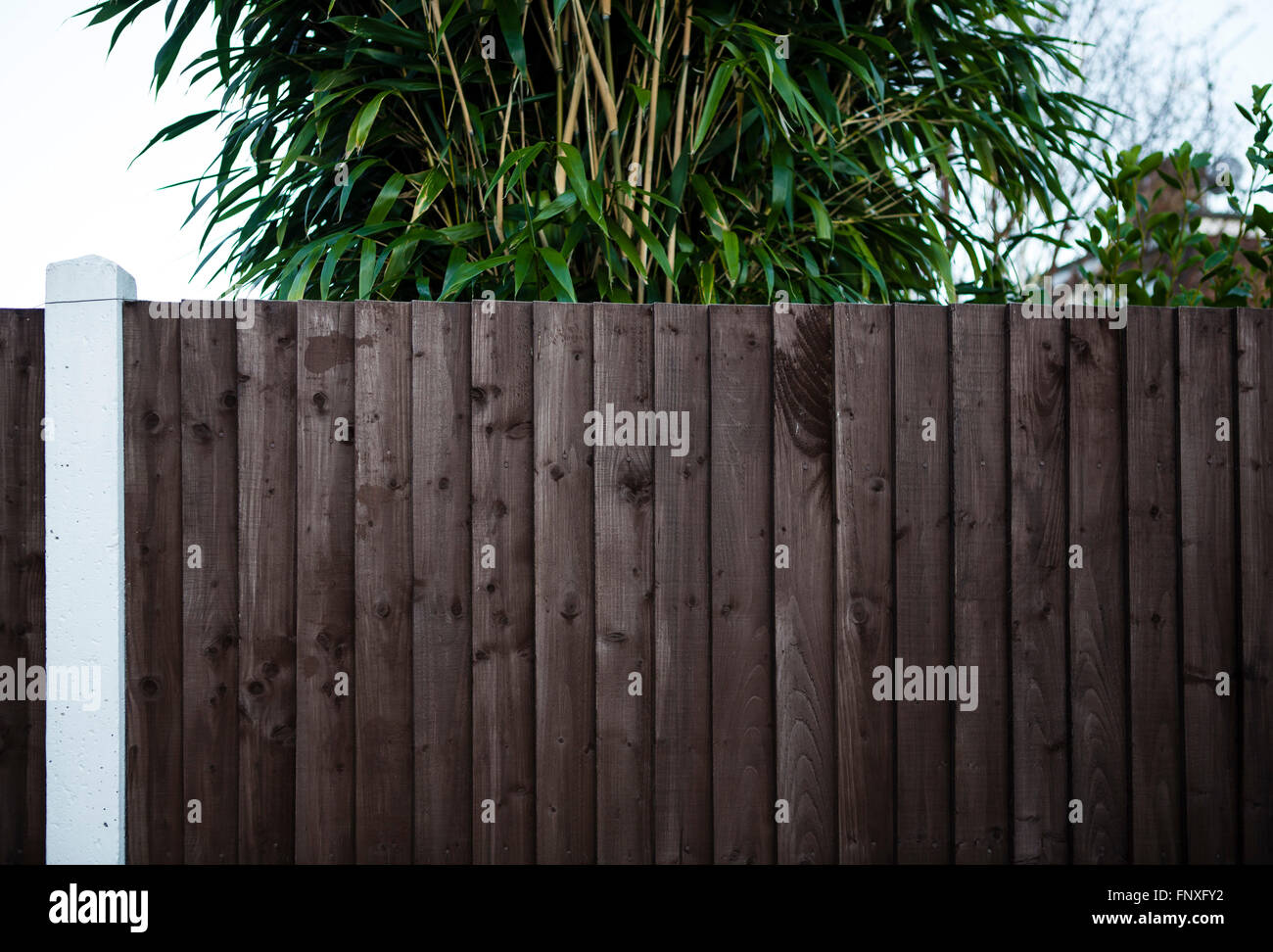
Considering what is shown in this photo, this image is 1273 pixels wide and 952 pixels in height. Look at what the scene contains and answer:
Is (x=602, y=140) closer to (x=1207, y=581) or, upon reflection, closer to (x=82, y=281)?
(x=82, y=281)

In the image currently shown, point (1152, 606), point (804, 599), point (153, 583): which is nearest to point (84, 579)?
point (153, 583)

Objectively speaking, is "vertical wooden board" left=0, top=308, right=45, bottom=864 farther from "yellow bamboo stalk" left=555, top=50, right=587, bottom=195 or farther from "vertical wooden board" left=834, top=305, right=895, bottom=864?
"vertical wooden board" left=834, top=305, right=895, bottom=864

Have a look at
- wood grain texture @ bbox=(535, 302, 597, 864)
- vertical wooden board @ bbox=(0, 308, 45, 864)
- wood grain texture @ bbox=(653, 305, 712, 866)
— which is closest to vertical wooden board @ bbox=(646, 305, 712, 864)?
wood grain texture @ bbox=(653, 305, 712, 866)

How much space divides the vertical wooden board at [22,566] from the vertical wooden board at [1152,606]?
7.80 feet

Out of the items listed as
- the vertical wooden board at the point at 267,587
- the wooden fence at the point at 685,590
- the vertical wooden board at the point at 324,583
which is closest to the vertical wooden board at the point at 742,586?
the wooden fence at the point at 685,590

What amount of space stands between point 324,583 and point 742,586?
90 centimetres

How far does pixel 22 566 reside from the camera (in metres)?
1.70

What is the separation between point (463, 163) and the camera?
2.58 metres

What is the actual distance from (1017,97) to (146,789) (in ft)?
11.7

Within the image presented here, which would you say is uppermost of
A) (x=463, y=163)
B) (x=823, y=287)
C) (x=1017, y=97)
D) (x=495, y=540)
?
(x=1017, y=97)

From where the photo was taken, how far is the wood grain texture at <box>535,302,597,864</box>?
1707 millimetres
